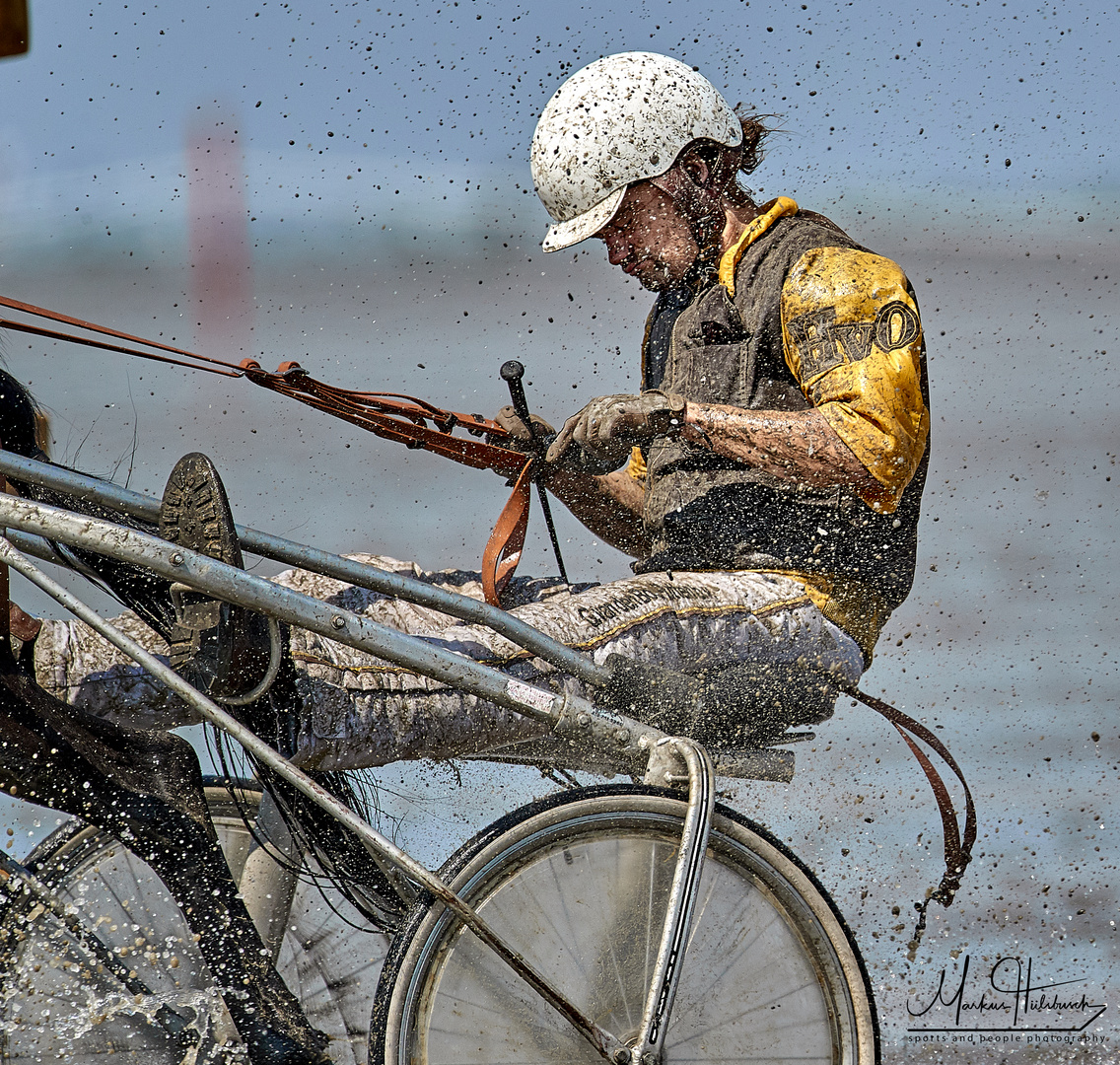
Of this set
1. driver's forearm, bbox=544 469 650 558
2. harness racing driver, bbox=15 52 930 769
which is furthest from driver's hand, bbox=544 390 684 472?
driver's forearm, bbox=544 469 650 558

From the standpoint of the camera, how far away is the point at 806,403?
3145 mm

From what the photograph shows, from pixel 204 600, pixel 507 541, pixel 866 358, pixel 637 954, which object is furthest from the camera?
pixel 507 541

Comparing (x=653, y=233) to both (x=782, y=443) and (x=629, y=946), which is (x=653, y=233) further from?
(x=629, y=946)

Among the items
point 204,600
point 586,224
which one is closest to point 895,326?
point 586,224

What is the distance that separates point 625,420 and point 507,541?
1.68 feet

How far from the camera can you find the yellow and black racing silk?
2.91 meters

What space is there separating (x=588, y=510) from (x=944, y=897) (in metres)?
1.49

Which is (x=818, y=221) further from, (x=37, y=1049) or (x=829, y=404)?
(x=37, y=1049)

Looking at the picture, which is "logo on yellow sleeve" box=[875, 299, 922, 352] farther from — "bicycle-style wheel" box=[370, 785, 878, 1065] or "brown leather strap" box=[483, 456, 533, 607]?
"bicycle-style wheel" box=[370, 785, 878, 1065]

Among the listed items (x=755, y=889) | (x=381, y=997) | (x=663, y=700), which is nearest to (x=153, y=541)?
(x=381, y=997)

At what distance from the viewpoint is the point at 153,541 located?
2.18 metres

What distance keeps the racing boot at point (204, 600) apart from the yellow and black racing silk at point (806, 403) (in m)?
1.28

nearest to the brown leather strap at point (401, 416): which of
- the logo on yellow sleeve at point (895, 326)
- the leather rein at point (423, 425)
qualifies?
the leather rein at point (423, 425)

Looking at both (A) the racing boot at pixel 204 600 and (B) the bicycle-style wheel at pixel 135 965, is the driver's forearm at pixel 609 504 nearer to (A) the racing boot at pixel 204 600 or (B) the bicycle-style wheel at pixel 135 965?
(B) the bicycle-style wheel at pixel 135 965
